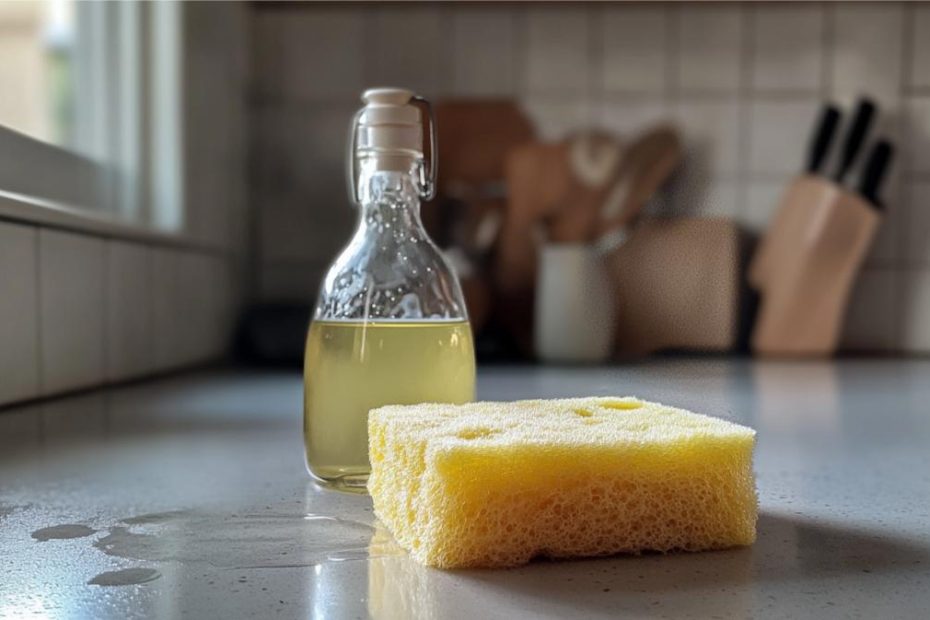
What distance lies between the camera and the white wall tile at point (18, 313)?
34.1 inches

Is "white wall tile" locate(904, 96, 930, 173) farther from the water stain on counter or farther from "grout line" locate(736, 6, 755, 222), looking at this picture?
the water stain on counter

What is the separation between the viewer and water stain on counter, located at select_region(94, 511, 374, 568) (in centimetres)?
41

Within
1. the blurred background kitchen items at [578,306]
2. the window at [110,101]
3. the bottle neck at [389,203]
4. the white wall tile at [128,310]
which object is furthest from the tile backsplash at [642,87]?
the bottle neck at [389,203]

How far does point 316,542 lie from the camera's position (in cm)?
44

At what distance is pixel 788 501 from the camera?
54 cm

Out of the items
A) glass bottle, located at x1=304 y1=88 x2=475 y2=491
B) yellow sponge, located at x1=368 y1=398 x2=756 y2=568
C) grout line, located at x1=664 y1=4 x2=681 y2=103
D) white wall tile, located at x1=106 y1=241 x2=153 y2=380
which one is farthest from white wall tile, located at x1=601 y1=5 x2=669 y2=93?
yellow sponge, located at x1=368 y1=398 x2=756 y2=568

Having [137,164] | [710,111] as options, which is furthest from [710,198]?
[137,164]

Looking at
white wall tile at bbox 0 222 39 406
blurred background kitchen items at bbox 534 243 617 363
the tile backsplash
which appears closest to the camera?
white wall tile at bbox 0 222 39 406

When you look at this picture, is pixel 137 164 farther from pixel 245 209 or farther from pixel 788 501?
pixel 788 501

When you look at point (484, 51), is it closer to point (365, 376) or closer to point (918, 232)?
point (918, 232)

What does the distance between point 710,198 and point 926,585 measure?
1.31 metres

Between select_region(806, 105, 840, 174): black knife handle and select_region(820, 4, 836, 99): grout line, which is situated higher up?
select_region(820, 4, 836, 99): grout line

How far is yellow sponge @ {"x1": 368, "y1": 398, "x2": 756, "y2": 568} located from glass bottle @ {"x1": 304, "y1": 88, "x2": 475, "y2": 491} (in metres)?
0.07

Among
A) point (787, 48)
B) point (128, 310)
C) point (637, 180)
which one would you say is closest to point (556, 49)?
point (637, 180)
